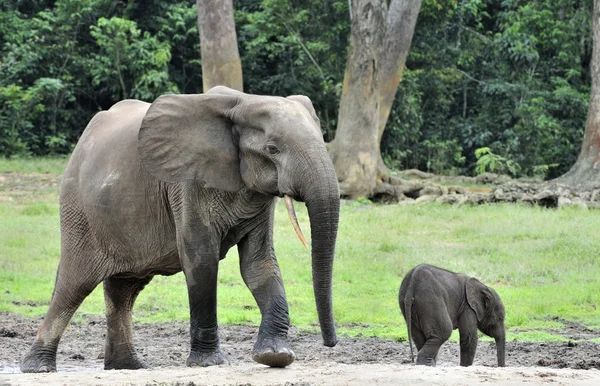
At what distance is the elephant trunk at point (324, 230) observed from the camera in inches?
271

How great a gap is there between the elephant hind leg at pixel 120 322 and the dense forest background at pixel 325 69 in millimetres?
15427

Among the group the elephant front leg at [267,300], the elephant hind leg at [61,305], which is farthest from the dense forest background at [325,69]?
the elephant front leg at [267,300]

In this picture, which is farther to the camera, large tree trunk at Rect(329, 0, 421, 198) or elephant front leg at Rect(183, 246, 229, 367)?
large tree trunk at Rect(329, 0, 421, 198)

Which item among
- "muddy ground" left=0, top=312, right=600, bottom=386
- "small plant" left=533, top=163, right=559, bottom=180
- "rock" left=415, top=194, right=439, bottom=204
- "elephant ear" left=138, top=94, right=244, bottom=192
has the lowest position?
"small plant" left=533, top=163, right=559, bottom=180

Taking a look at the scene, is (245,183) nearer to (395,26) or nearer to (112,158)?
(112,158)

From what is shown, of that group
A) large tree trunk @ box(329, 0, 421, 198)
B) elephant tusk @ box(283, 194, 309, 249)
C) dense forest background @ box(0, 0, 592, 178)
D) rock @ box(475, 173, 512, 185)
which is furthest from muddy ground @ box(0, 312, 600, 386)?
dense forest background @ box(0, 0, 592, 178)

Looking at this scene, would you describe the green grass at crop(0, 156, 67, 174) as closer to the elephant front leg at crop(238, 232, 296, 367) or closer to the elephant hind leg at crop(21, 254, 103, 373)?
the elephant hind leg at crop(21, 254, 103, 373)

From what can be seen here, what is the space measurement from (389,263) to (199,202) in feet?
21.2

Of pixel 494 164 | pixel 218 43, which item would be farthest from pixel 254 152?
pixel 494 164

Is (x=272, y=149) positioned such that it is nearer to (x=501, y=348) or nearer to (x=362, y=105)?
(x=501, y=348)

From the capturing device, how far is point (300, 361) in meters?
8.72

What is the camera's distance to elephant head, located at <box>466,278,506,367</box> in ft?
30.5

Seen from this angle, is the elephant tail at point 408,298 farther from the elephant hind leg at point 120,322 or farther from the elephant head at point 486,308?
the elephant hind leg at point 120,322

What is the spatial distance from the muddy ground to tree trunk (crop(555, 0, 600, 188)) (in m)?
9.61
